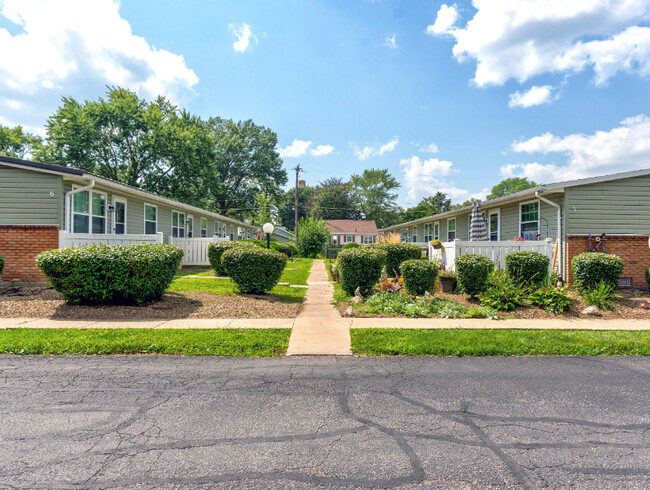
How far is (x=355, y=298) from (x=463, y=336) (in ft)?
10.8

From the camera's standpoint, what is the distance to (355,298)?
8367 millimetres

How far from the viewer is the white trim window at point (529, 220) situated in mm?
12211

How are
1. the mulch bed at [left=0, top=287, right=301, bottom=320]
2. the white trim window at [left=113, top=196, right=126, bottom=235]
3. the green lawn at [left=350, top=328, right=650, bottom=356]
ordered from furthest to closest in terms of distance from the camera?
1. the white trim window at [left=113, top=196, right=126, bottom=235]
2. the mulch bed at [left=0, top=287, right=301, bottom=320]
3. the green lawn at [left=350, top=328, right=650, bottom=356]

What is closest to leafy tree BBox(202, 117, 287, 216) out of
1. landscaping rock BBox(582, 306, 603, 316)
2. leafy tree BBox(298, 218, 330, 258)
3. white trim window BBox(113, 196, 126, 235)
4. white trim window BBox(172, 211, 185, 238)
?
leafy tree BBox(298, 218, 330, 258)

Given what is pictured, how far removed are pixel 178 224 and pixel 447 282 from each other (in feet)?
48.3

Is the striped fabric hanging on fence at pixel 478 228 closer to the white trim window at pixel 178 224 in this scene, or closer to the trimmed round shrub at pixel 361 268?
the trimmed round shrub at pixel 361 268

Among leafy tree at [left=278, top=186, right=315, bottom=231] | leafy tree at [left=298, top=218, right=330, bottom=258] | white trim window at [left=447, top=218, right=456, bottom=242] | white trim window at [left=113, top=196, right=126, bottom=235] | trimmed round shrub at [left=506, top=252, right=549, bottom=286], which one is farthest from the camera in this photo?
leafy tree at [left=278, top=186, right=315, bottom=231]

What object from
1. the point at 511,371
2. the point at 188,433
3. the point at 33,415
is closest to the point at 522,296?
the point at 511,371

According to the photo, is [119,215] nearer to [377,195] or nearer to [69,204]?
[69,204]

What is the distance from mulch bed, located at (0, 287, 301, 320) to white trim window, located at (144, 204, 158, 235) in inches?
292

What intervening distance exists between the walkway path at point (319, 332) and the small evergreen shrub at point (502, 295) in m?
3.34

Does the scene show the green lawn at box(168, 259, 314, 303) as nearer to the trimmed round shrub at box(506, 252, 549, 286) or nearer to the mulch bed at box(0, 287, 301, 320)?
the mulch bed at box(0, 287, 301, 320)

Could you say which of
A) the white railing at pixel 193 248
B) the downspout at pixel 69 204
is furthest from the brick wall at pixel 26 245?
the white railing at pixel 193 248

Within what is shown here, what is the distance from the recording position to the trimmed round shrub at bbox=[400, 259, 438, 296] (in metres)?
8.44
